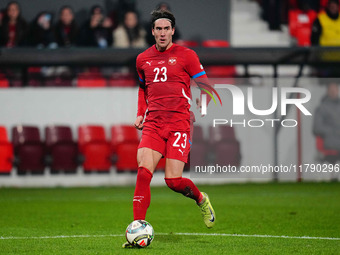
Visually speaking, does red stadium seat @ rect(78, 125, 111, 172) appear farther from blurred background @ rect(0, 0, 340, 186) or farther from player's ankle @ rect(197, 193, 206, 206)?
player's ankle @ rect(197, 193, 206, 206)

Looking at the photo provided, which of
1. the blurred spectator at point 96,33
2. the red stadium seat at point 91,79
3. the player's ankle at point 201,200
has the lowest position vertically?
the player's ankle at point 201,200

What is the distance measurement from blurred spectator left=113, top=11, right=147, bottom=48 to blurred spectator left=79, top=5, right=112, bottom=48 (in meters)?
0.21

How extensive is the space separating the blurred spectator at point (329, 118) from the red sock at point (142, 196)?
10488 millimetres

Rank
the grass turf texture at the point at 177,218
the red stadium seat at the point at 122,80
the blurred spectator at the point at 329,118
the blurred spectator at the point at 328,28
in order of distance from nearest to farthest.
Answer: the grass turf texture at the point at 177,218 → the blurred spectator at the point at 329,118 → the red stadium seat at the point at 122,80 → the blurred spectator at the point at 328,28

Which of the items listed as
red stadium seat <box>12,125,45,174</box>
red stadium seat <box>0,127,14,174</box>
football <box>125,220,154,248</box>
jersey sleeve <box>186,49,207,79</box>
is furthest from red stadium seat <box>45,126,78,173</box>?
football <box>125,220,154,248</box>

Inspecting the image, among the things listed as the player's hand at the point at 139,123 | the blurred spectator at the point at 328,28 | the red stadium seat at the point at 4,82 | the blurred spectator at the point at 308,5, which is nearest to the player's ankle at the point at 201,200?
the player's hand at the point at 139,123

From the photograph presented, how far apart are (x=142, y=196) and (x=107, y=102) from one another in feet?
33.2

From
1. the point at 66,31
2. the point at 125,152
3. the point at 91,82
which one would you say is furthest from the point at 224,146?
the point at 66,31

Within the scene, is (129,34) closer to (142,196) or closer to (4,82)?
(4,82)

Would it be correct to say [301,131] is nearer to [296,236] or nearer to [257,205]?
[257,205]

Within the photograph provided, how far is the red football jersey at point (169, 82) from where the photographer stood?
7.23m

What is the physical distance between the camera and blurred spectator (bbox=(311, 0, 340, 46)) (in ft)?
59.3

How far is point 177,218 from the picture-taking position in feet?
Answer: 32.9

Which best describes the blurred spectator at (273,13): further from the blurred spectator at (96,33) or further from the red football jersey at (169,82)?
the red football jersey at (169,82)
